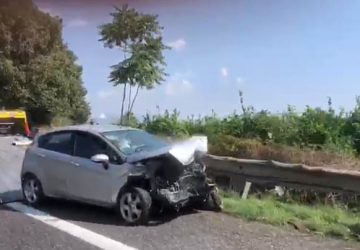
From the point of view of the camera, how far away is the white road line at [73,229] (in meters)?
6.30

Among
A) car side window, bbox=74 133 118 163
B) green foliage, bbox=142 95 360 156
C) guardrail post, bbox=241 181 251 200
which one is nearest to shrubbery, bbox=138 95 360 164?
green foliage, bbox=142 95 360 156

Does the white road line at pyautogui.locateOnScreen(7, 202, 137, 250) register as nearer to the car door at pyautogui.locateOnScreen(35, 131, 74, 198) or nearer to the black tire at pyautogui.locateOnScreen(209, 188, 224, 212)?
the car door at pyautogui.locateOnScreen(35, 131, 74, 198)

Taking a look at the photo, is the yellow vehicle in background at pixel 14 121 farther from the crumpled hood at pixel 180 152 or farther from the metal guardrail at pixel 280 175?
the crumpled hood at pixel 180 152

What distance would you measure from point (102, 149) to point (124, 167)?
66 centimetres

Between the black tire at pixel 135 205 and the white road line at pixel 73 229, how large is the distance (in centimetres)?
67

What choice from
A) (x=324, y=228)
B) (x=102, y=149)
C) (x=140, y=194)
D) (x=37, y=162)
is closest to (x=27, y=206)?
(x=37, y=162)

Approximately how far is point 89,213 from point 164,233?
1.91 m

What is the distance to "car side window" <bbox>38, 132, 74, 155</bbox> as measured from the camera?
8930 mm

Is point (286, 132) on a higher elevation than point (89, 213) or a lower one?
higher

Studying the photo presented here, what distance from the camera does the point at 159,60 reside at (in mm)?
15344

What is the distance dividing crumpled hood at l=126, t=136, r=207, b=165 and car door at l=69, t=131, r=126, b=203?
32 centimetres

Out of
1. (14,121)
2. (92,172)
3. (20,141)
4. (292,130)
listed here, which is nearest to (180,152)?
(92,172)

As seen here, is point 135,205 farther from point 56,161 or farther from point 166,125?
point 166,125

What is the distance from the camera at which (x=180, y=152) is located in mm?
8016
